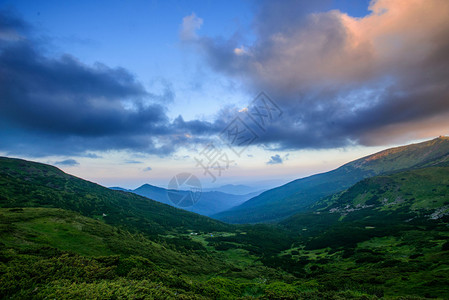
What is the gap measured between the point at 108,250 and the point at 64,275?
17978 mm

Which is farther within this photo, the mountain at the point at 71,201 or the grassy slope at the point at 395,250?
the mountain at the point at 71,201

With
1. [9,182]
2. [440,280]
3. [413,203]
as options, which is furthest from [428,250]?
[9,182]

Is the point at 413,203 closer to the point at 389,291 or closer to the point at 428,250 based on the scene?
the point at 428,250

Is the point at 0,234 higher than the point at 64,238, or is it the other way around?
the point at 0,234

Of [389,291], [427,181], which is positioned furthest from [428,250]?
[427,181]

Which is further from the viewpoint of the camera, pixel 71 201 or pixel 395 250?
pixel 71 201

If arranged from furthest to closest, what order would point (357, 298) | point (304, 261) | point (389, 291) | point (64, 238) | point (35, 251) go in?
point (304, 261)
point (64, 238)
point (389, 291)
point (35, 251)
point (357, 298)

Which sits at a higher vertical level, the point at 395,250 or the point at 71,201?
the point at 71,201

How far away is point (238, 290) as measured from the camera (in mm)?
24703

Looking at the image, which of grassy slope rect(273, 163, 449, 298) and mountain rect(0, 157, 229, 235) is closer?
grassy slope rect(273, 163, 449, 298)

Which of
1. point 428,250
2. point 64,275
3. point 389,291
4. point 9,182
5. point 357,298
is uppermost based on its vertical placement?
point 9,182

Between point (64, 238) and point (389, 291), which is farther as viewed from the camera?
point (64, 238)

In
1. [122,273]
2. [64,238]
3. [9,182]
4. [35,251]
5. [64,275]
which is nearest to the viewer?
[64,275]

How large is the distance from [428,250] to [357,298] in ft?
158
